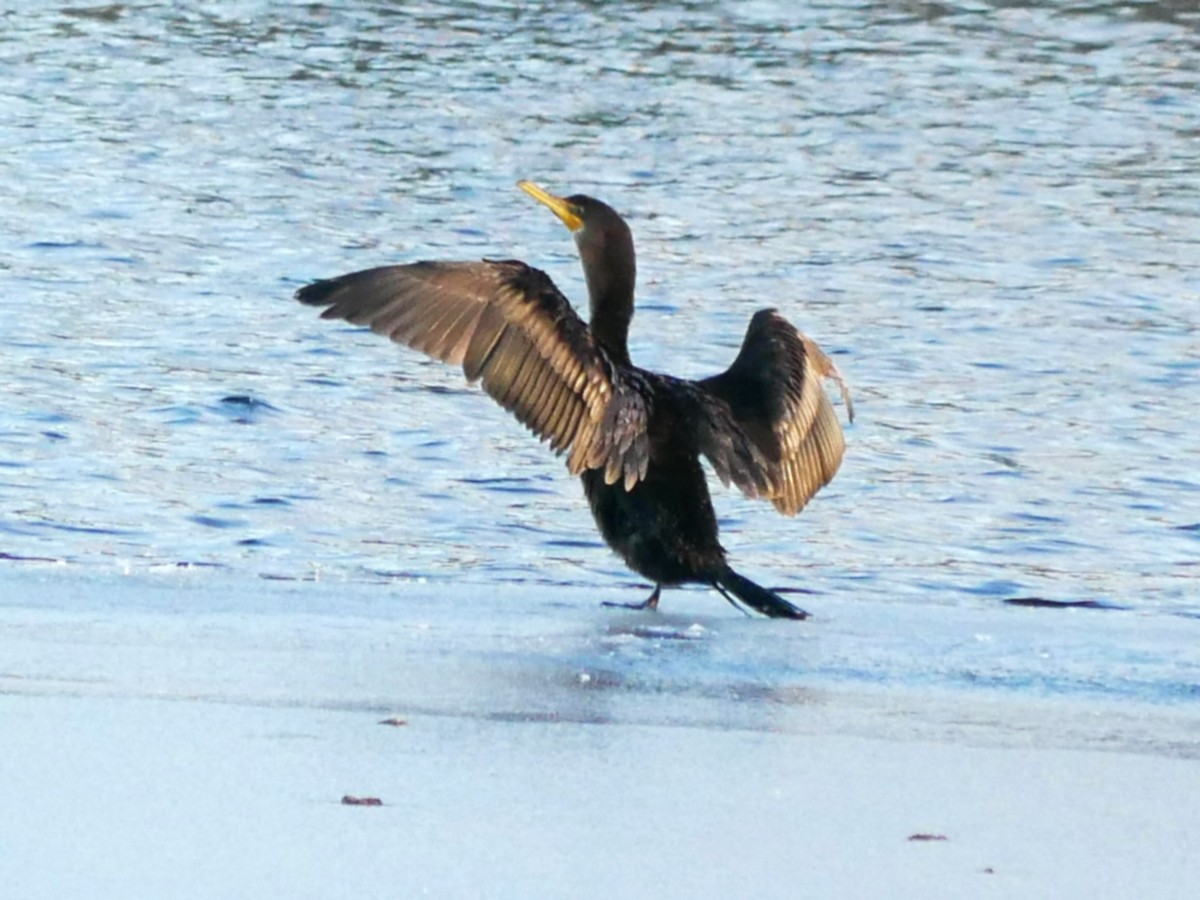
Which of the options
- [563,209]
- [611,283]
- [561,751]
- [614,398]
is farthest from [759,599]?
[561,751]

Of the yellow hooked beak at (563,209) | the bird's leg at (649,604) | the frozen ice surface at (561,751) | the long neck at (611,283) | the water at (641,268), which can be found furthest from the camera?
the water at (641,268)

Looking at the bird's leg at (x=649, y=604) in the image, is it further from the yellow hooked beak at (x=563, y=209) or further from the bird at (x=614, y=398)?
the yellow hooked beak at (x=563, y=209)

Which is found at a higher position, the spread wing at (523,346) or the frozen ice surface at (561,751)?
the spread wing at (523,346)

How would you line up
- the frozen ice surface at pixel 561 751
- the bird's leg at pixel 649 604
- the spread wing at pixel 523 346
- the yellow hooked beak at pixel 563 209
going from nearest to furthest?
1. the frozen ice surface at pixel 561 751
2. the spread wing at pixel 523 346
3. the bird's leg at pixel 649 604
4. the yellow hooked beak at pixel 563 209

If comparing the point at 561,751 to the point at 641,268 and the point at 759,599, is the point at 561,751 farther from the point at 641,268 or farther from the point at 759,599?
the point at 641,268

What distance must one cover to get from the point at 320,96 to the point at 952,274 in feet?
18.9

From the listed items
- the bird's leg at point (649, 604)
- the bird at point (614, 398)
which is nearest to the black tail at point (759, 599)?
the bird at point (614, 398)

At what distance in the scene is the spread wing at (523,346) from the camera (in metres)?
5.88

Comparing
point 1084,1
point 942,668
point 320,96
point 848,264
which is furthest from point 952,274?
point 1084,1

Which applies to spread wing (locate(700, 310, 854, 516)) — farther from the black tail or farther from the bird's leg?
the bird's leg

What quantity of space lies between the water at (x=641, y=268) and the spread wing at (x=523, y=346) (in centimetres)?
71

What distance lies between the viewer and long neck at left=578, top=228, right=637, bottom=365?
6.47 meters

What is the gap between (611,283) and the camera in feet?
21.2

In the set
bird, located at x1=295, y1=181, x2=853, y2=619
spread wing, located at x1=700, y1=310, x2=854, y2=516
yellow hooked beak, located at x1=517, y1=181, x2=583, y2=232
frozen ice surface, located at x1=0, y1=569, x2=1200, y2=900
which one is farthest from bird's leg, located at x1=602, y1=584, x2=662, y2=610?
yellow hooked beak, located at x1=517, y1=181, x2=583, y2=232
